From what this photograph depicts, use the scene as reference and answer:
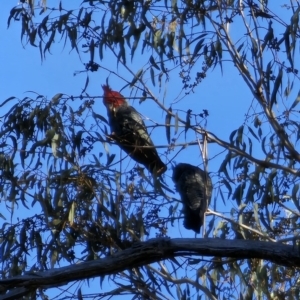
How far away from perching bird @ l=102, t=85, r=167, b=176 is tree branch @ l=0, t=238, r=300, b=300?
2.44 feet

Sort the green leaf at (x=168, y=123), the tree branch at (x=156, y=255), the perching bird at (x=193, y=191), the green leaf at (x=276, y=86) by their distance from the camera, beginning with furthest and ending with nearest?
the perching bird at (x=193, y=191) → the green leaf at (x=168, y=123) → the green leaf at (x=276, y=86) → the tree branch at (x=156, y=255)

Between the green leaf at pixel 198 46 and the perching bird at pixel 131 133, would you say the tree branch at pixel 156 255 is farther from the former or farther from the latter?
the green leaf at pixel 198 46

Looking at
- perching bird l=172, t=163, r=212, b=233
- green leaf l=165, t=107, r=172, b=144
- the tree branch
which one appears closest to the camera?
the tree branch

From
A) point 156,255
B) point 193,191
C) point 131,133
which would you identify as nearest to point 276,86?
point 193,191

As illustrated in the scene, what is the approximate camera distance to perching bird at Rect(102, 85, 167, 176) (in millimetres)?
5734

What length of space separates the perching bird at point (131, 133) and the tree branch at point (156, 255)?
745mm

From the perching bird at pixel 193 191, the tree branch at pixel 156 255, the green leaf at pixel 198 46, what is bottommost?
the tree branch at pixel 156 255

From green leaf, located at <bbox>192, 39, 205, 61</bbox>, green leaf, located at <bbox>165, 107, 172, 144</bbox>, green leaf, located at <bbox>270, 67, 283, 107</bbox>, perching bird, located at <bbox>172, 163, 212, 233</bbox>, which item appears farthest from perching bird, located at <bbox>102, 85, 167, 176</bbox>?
green leaf, located at <bbox>270, 67, 283, 107</bbox>

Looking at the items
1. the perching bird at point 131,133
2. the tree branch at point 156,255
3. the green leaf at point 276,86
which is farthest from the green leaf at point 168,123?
the tree branch at point 156,255

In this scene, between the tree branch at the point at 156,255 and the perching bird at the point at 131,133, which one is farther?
the perching bird at the point at 131,133

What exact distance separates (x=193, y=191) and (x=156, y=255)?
3.94 ft

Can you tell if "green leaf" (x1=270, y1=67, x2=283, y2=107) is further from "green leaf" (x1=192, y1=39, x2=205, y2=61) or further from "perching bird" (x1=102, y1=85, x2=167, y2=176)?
"perching bird" (x1=102, y1=85, x2=167, y2=176)

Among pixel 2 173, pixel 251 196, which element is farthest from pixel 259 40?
pixel 2 173

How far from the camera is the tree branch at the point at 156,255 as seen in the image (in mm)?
4660
